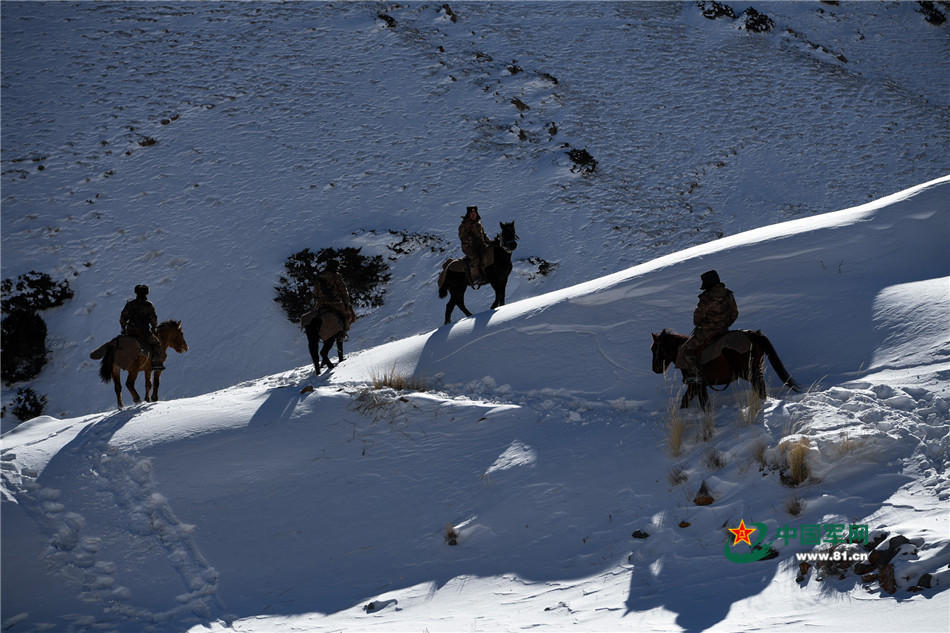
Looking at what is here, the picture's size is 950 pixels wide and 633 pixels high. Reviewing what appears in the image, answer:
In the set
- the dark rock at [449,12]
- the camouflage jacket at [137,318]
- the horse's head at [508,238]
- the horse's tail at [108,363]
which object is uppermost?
the dark rock at [449,12]

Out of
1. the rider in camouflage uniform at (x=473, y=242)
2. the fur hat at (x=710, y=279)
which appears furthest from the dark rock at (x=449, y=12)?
the fur hat at (x=710, y=279)

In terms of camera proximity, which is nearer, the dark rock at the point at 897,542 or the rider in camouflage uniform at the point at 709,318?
the dark rock at the point at 897,542

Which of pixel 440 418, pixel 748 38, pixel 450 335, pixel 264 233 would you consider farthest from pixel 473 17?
pixel 440 418

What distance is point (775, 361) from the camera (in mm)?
7195

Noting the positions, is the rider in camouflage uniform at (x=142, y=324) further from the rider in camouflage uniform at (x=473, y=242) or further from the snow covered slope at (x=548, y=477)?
the rider in camouflage uniform at (x=473, y=242)

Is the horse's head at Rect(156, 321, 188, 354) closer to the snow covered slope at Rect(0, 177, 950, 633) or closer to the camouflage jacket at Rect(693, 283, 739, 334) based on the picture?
the snow covered slope at Rect(0, 177, 950, 633)

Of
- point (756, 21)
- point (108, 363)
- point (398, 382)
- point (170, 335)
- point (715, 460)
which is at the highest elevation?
point (756, 21)

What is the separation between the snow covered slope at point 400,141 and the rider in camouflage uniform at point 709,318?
36.7 ft

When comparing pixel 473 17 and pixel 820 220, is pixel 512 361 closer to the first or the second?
pixel 820 220

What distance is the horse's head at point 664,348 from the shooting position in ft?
25.0

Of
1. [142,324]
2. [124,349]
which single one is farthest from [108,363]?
[142,324]

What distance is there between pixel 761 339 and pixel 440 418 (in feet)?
11.5

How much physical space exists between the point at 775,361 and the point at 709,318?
80 cm

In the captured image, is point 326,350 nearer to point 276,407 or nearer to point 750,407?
point 276,407
